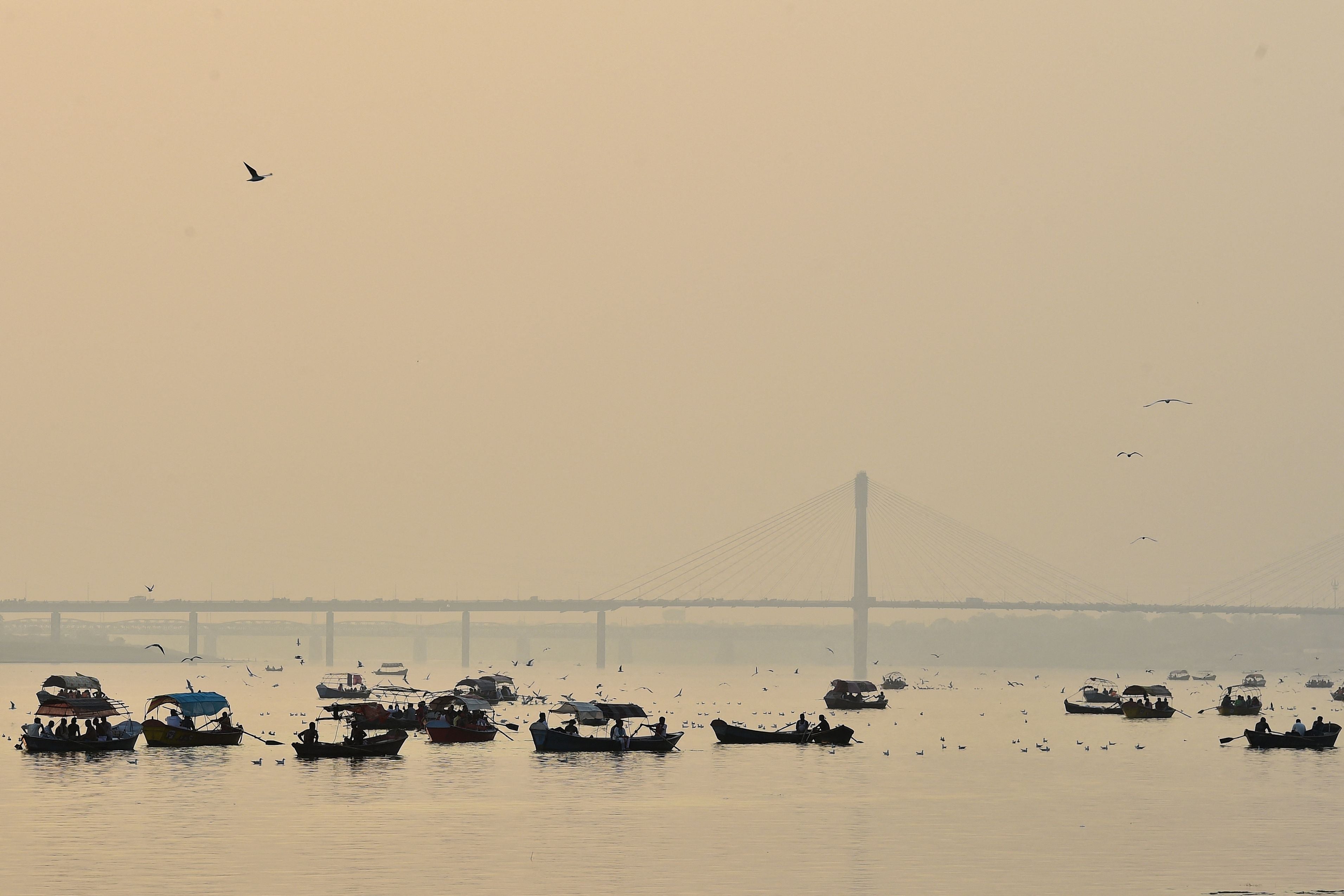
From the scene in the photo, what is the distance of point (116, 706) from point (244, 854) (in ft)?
312

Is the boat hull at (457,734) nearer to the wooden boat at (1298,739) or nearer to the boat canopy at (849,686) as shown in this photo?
the wooden boat at (1298,739)

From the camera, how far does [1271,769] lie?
76.9m

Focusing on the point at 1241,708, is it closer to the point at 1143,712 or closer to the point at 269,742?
the point at 1143,712

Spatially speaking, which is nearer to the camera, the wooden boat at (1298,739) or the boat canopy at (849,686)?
the wooden boat at (1298,739)

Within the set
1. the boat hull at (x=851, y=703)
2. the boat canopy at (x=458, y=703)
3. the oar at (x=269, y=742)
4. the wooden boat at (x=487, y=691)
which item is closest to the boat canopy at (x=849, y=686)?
the boat hull at (x=851, y=703)

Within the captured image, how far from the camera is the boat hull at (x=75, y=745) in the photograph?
7800cm

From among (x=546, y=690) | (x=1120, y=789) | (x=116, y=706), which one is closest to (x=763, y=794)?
(x=1120, y=789)

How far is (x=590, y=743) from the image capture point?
81562 millimetres

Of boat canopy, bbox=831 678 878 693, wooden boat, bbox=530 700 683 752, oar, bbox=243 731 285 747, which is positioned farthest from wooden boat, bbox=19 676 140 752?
boat canopy, bbox=831 678 878 693

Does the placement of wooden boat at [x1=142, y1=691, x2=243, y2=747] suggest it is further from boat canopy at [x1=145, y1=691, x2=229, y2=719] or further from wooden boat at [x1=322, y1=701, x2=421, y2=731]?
wooden boat at [x1=322, y1=701, x2=421, y2=731]

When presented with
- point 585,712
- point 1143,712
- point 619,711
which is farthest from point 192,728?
point 1143,712

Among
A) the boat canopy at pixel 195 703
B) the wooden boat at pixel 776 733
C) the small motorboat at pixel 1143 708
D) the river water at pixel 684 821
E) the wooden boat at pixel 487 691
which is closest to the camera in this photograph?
the river water at pixel 684 821

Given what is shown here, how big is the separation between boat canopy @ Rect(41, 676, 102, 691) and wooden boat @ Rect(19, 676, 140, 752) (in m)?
0.04

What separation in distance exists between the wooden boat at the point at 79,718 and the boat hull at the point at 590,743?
1680cm
